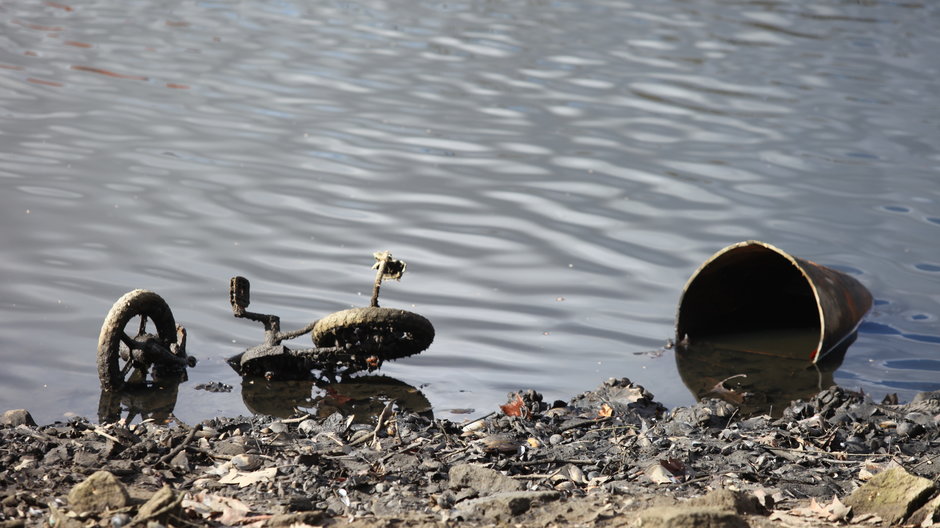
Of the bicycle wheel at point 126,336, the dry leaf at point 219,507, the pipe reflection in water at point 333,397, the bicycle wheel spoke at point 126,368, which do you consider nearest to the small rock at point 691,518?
the dry leaf at point 219,507

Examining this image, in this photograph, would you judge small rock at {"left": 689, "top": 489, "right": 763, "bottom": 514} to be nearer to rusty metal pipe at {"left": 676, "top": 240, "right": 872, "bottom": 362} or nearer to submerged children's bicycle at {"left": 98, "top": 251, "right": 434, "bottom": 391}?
submerged children's bicycle at {"left": 98, "top": 251, "right": 434, "bottom": 391}

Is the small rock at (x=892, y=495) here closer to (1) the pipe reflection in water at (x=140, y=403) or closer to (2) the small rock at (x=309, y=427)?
(2) the small rock at (x=309, y=427)

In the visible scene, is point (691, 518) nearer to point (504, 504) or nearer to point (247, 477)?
point (504, 504)

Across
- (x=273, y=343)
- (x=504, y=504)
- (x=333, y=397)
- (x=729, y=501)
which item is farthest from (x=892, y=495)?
(x=273, y=343)

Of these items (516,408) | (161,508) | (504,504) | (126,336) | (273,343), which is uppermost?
(161,508)

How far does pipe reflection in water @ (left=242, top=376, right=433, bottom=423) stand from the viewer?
232 inches

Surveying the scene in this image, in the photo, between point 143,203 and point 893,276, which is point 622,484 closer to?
point 893,276

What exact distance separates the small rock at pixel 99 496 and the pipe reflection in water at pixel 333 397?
6.90 feet

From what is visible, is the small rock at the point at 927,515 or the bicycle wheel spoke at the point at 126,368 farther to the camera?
the bicycle wheel spoke at the point at 126,368

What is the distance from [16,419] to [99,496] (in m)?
1.71

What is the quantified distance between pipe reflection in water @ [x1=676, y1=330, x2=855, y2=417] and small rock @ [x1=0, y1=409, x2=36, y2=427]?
13.3ft

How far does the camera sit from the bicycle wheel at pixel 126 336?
5.75 metres

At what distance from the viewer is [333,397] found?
240 inches

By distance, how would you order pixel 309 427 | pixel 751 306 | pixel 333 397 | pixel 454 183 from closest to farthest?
pixel 309 427 < pixel 333 397 < pixel 751 306 < pixel 454 183
